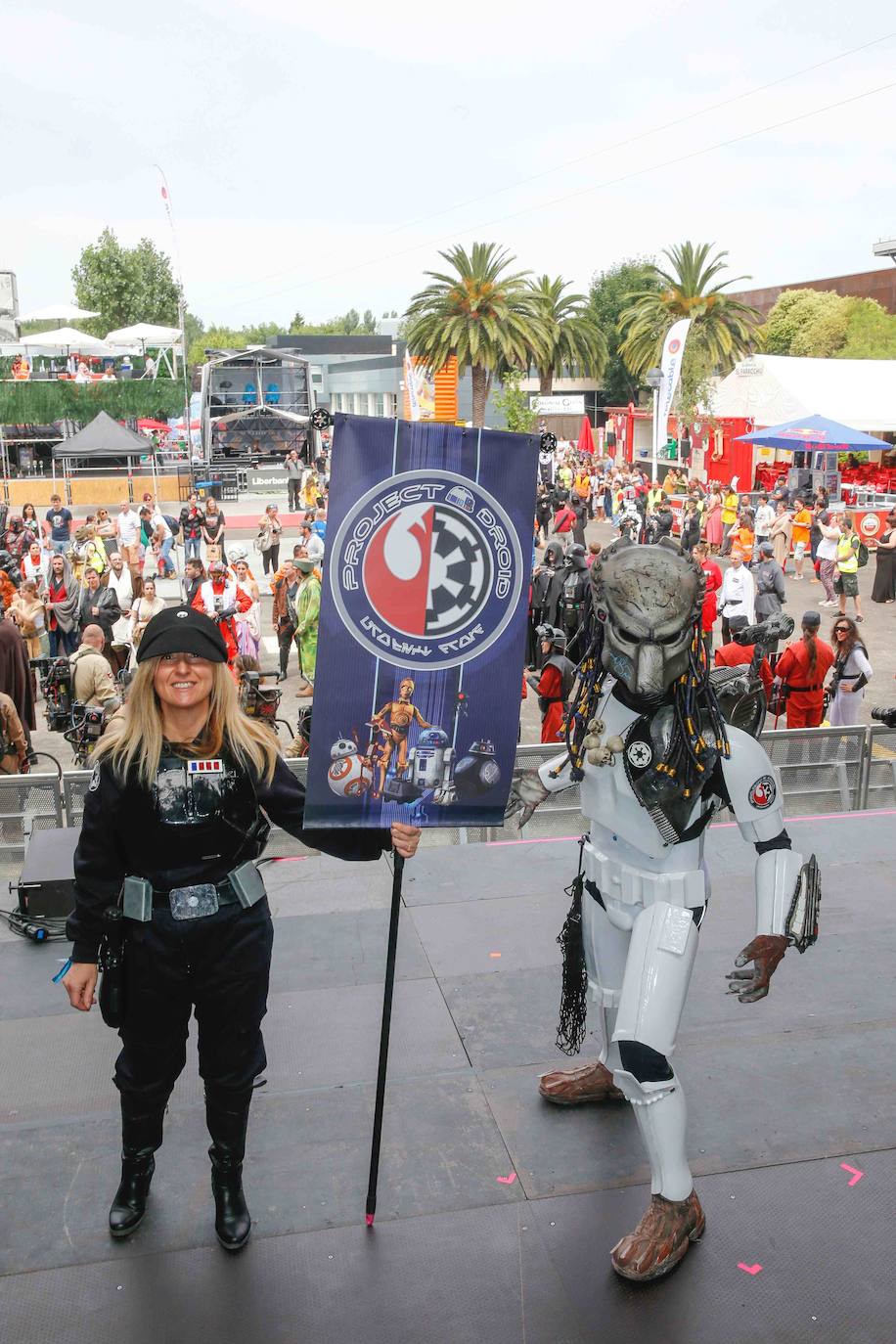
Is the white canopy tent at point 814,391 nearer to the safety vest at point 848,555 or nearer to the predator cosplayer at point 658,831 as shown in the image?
the safety vest at point 848,555

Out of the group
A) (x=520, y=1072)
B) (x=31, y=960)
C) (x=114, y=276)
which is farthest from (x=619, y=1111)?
(x=114, y=276)

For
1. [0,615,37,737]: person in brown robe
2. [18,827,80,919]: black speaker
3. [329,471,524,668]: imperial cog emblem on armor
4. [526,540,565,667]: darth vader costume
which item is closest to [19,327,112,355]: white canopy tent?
[526,540,565,667]: darth vader costume

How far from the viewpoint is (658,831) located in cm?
372

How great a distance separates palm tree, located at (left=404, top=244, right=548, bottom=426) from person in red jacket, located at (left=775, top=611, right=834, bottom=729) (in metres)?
28.5

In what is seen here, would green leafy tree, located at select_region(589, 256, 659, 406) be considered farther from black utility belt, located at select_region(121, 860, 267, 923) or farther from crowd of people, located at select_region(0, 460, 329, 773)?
black utility belt, located at select_region(121, 860, 267, 923)

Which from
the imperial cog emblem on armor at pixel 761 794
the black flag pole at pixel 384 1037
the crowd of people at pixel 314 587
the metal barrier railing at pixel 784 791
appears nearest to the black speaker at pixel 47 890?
the metal barrier railing at pixel 784 791

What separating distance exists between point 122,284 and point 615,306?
31317mm

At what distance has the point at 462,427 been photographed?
338 centimetres

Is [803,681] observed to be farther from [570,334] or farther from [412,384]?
[570,334]

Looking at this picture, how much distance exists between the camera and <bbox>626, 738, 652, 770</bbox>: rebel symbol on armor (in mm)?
3699

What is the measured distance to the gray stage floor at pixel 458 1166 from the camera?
11.1 feet

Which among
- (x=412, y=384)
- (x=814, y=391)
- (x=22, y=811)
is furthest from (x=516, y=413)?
(x=22, y=811)

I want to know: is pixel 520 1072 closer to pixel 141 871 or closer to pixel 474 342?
pixel 141 871

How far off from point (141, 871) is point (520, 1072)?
1.95 meters
